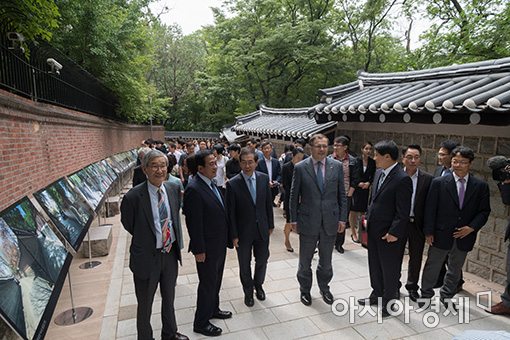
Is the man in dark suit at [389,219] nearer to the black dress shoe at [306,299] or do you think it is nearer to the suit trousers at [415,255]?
the suit trousers at [415,255]

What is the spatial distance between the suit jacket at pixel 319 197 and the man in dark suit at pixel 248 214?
0.43 m

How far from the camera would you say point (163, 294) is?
3137 mm

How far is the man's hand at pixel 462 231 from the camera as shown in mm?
3671

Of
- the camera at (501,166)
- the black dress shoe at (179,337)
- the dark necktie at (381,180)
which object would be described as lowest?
the black dress shoe at (179,337)

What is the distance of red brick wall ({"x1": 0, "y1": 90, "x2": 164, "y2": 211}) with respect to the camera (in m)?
4.16

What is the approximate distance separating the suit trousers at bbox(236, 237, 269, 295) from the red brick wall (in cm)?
307

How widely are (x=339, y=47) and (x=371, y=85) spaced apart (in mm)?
16265

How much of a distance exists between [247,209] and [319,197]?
90 centimetres

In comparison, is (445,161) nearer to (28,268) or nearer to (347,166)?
(347,166)

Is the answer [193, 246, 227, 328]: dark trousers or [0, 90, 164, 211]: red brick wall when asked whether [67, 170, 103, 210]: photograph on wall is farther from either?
[193, 246, 227, 328]: dark trousers

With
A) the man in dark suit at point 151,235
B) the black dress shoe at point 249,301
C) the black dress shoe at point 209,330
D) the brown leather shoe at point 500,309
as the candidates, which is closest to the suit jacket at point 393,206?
the brown leather shoe at point 500,309

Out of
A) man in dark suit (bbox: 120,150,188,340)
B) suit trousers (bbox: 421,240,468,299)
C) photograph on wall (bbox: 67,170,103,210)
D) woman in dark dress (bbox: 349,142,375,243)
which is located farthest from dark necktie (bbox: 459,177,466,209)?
photograph on wall (bbox: 67,170,103,210)

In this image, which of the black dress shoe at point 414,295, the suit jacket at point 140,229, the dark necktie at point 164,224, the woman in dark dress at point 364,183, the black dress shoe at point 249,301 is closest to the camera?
the suit jacket at point 140,229

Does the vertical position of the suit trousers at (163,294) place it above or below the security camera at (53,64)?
below
